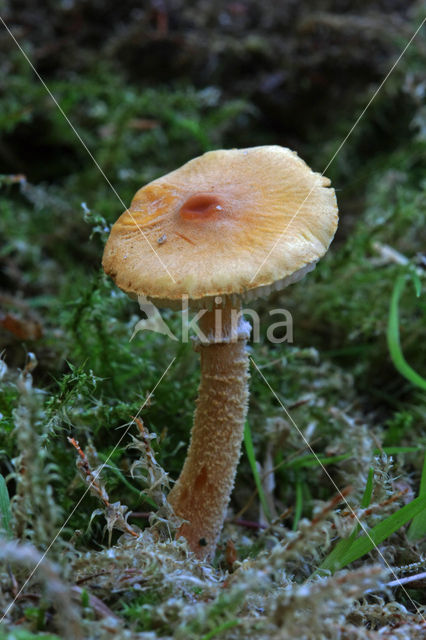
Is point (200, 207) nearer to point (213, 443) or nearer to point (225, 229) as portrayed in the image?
point (225, 229)

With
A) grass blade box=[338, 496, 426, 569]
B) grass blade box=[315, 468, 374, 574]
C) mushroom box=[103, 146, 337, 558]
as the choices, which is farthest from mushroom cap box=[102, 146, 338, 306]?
grass blade box=[338, 496, 426, 569]

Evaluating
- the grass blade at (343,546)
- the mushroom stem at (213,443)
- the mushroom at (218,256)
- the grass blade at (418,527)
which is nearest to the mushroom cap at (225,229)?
the mushroom at (218,256)

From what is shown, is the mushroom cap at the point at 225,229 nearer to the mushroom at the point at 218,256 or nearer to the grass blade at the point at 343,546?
the mushroom at the point at 218,256

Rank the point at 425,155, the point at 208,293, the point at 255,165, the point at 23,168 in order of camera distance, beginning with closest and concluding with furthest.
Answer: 1. the point at 208,293
2. the point at 255,165
3. the point at 425,155
4. the point at 23,168

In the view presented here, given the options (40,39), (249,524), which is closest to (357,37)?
(40,39)

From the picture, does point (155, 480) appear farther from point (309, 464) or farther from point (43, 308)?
point (43, 308)

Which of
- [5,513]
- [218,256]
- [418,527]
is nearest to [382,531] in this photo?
[418,527]

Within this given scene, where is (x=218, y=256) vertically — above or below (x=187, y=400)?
above
